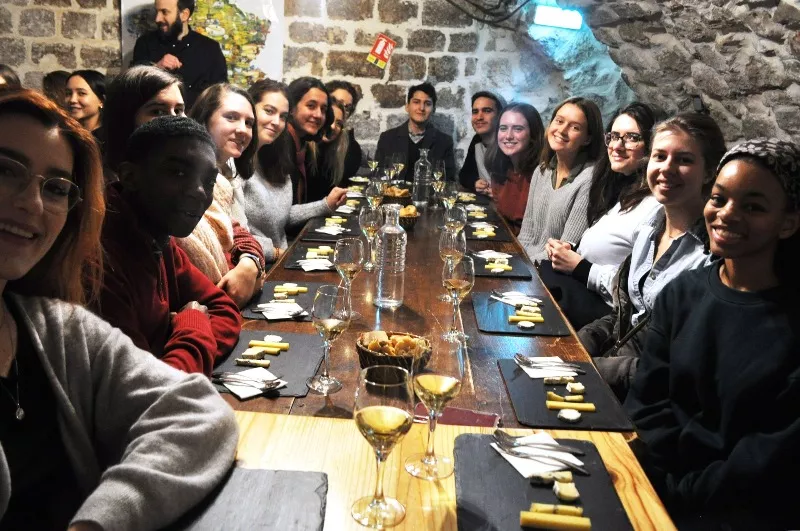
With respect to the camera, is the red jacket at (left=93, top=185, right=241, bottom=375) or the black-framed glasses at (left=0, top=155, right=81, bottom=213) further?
the red jacket at (left=93, top=185, right=241, bottom=375)

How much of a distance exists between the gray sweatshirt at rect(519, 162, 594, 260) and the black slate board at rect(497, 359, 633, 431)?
1963 mm

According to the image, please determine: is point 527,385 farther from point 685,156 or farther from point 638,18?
point 638,18

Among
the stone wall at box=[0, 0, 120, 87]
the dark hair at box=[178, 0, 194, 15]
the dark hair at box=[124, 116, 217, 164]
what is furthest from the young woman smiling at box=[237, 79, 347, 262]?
the stone wall at box=[0, 0, 120, 87]

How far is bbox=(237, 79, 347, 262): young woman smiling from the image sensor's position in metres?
3.49

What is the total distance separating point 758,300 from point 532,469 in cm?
80

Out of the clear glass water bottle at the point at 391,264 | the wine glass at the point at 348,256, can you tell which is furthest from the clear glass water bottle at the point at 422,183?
the wine glass at the point at 348,256

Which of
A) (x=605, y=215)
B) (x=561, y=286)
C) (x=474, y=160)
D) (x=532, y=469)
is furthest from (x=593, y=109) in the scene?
(x=532, y=469)

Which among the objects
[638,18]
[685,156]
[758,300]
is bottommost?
[758,300]

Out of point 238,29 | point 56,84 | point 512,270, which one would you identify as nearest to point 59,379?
point 512,270

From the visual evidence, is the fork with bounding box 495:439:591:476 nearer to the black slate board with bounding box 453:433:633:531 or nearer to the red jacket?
the black slate board with bounding box 453:433:633:531

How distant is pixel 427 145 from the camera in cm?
585

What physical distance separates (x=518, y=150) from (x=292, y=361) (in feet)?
11.3

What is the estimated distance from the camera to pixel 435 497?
42.3 inches

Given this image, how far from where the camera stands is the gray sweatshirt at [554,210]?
3.58m
